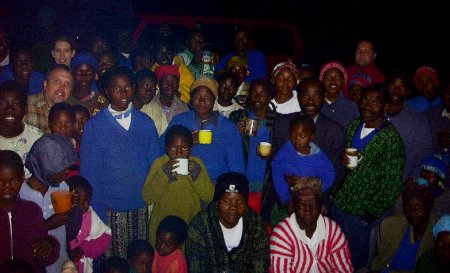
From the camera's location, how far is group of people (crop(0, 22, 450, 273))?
3.65 m

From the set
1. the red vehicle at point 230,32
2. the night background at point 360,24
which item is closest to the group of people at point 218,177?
the red vehicle at point 230,32

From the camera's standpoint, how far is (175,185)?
4141mm

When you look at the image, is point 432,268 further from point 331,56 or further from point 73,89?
point 331,56

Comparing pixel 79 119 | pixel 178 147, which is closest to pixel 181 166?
pixel 178 147

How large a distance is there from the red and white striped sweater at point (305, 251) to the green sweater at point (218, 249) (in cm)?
13

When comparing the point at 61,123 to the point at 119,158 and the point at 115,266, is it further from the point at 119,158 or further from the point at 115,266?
the point at 115,266

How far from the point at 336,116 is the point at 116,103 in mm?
2504

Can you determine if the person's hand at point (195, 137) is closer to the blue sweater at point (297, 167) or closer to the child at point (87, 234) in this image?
the blue sweater at point (297, 167)

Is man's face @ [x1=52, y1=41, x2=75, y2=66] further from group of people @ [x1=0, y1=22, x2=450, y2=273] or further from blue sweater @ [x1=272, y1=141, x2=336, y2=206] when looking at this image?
blue sweater @ [x1=272, y1=141, x2=336, y2=206]

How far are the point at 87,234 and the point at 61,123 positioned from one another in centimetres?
107

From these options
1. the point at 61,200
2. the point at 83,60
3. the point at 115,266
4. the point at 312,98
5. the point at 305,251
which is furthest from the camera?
the point at 83,60

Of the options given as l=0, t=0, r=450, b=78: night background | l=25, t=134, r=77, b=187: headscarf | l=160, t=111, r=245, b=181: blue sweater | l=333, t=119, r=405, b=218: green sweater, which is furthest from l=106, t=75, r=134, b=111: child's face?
l=0, t=0, r=450, b=78: night background

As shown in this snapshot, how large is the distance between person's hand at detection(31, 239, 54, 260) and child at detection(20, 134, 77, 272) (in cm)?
21

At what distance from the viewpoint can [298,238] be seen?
3.68 m
